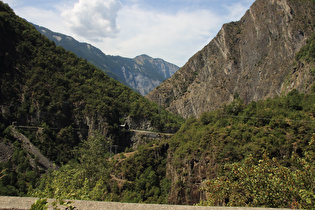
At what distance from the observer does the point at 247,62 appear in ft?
332

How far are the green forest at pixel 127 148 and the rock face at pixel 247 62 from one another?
611 inches

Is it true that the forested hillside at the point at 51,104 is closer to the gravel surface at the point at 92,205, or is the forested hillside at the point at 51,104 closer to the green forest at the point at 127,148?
Result: the green forest at the point at 127,148

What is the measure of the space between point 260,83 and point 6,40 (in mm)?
→ 91885

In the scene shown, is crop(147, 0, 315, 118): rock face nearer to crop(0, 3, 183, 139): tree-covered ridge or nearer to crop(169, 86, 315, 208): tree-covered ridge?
crop(169, 86, 315, 208): tree-covered ridge

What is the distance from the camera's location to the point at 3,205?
301 centimetres

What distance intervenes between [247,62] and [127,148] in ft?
238

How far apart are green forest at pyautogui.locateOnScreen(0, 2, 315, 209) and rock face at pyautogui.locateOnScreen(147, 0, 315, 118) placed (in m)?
15.5

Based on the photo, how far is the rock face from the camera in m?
78.3

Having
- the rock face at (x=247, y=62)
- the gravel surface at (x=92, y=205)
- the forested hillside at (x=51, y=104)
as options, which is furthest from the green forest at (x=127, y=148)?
the rock face at (x=247, y=62)

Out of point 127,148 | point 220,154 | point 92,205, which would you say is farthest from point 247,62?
point 92,205

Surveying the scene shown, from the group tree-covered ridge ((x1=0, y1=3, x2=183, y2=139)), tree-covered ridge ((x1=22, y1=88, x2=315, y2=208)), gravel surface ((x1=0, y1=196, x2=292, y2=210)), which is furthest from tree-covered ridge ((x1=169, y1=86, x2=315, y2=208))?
tree-covered ridge ((x1=0, y1=3, x2=183, y2=139))

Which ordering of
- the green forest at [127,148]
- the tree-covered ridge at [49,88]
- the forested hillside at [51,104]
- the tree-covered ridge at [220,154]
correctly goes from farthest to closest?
1. the tree-covered ridge at [49,88]
2. the forested hillside at [51,104]
3. the tree-covered ridge at [220,154]
4. the green forest at [127,148]

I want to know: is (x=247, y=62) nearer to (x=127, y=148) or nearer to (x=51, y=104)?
(x=127, y=148)

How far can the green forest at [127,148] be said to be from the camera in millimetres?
7766
